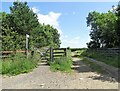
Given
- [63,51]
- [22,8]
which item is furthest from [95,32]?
[63,51]

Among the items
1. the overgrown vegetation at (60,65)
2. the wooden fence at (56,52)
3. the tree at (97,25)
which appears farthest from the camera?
the tree at (97,25)

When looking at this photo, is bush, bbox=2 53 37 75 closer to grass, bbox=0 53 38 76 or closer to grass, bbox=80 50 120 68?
grass, bbox=0 53 38 76

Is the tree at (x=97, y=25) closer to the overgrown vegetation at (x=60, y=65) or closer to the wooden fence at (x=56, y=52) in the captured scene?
the wooden fence at (x=56, y=52)

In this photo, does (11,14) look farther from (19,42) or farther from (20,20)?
(19,42)

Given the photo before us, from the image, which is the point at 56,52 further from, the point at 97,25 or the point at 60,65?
the point at 97,25

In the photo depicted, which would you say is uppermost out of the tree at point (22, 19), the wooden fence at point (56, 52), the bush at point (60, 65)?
the tree at point (22, 19)

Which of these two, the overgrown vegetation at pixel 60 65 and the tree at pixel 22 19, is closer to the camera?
the overgrown vegetation at pixel 60 65

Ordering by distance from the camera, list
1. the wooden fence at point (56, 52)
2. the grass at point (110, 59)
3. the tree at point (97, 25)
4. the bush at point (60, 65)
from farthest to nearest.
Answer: the tree at point (97, 25)
the grass at point (110, 59)
the wooden fence at point (56, 52)
the bush at point (60, 65)

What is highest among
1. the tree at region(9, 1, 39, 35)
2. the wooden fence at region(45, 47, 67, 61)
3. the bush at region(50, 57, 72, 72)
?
the tree at region(9, 1, 39, 35)

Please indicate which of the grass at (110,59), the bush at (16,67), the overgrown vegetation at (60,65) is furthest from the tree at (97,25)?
the bush at (16,67)

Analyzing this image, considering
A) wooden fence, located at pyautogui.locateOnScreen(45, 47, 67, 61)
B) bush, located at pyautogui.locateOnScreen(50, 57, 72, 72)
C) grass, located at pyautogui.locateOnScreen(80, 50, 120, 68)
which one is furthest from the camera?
grass, located at pyautogui.locateOnScreen(80, 50, 120, 68)

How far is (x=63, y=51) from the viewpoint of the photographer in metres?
22.2

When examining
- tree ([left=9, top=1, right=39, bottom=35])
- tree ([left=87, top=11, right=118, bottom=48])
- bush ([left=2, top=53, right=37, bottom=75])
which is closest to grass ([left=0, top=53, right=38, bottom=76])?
bush ([left=2, top=53, right=37, bottom=75])

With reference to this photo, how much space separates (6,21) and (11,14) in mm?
1586
